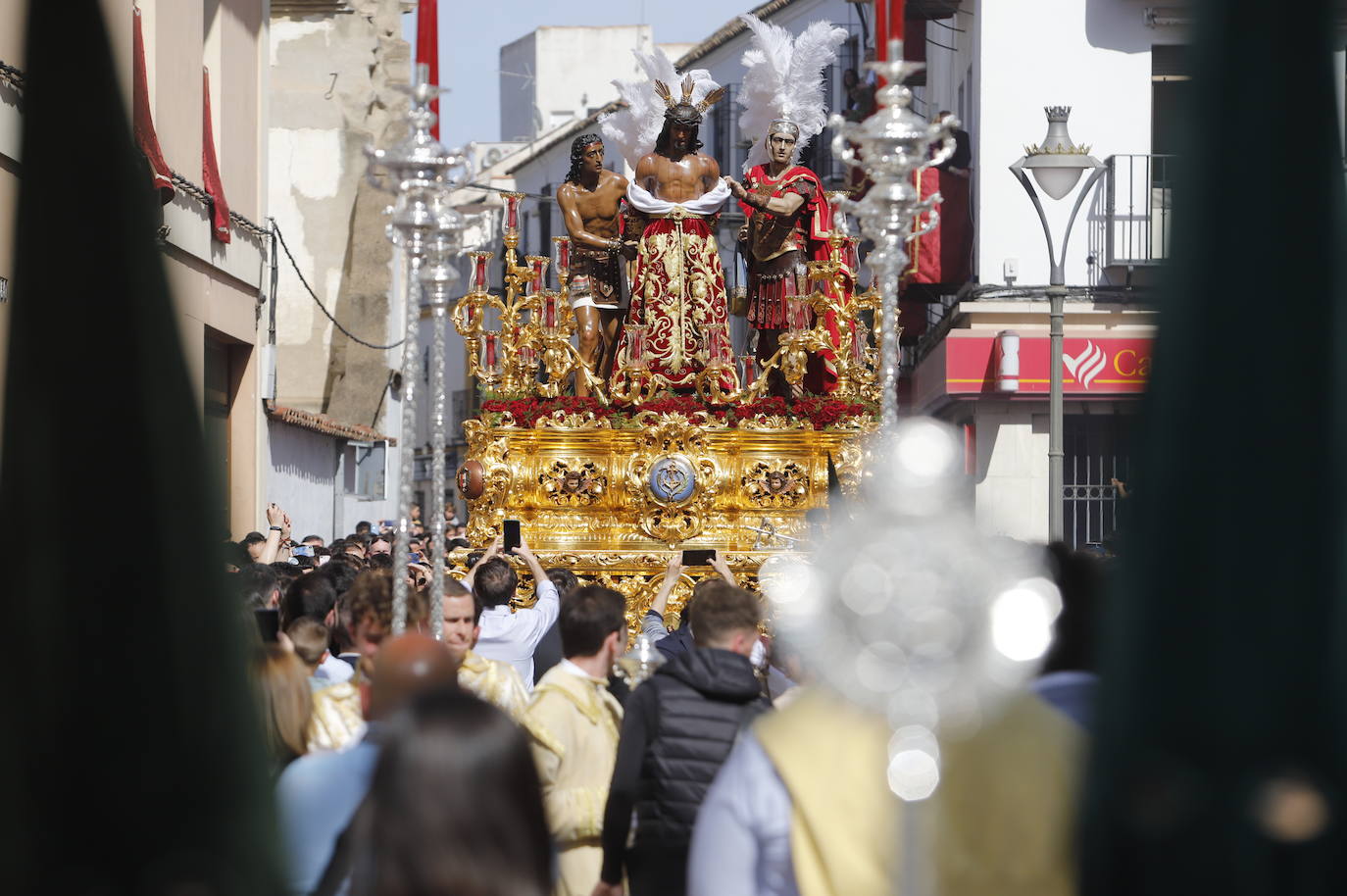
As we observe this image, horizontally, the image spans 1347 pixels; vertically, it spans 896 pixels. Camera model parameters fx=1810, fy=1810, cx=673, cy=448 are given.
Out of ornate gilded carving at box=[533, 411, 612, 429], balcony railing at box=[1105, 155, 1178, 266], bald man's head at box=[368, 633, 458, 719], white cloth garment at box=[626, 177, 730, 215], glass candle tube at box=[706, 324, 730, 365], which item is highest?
balcony railing at box=[1105, 155, 1178, 266]

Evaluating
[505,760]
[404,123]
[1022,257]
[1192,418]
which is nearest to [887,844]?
[505,760]

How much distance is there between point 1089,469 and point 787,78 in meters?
7.56

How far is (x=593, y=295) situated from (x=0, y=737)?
865 cm

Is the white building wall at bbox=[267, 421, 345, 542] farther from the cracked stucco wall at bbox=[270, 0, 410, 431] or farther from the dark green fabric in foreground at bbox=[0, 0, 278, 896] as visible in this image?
the dark green fabric in foreground at bbox=[0, 0, 278, 896]

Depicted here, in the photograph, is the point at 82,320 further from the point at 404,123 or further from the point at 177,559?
the point at 404,123

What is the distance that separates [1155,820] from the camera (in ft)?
6.58

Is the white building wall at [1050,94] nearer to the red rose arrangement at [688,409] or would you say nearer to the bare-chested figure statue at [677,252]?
the bare-chested figure statue at [677,252]

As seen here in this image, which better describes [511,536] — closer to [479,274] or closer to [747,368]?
[479,274]

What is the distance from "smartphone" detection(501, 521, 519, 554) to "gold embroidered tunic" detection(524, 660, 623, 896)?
13.8 feet

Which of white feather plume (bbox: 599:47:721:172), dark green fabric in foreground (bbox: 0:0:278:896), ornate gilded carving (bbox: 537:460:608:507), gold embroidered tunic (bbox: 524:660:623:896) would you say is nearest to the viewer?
dark green fabric in foreground (bbox: 0:0:278:896)

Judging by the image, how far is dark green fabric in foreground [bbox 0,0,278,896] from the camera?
6.99 ft

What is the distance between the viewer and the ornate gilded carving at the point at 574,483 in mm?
9930

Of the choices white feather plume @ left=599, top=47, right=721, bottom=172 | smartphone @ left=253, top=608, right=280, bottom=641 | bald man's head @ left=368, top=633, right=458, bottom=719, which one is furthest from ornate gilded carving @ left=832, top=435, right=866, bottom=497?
bald man's head @ left=368, top=633, right=458, bottom=719

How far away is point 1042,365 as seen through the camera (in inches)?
667
